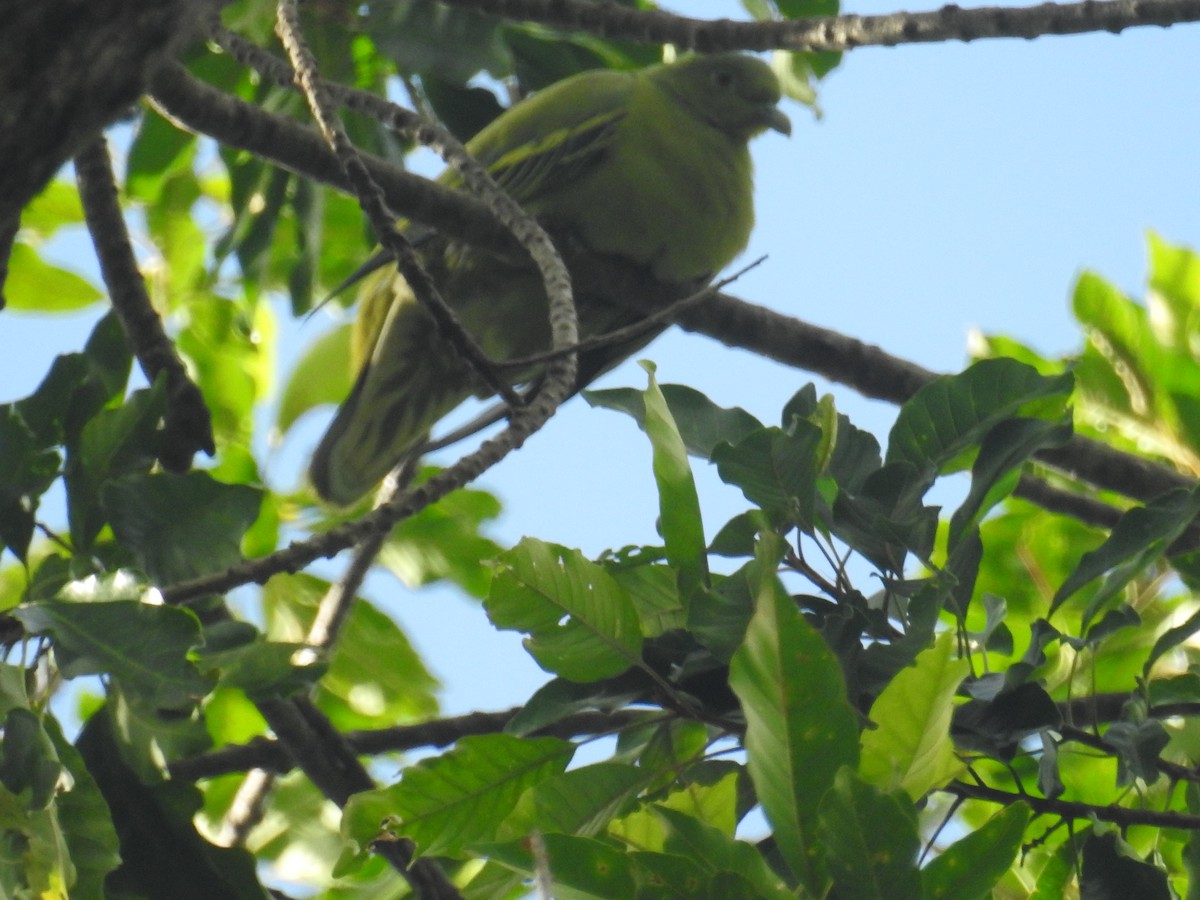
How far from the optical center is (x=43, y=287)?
10.8 feet

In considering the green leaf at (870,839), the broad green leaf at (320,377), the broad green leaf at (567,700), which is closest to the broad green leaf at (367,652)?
the broad green leaf at (320,377)

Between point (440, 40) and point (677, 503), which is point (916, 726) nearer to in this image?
point (677, 503)

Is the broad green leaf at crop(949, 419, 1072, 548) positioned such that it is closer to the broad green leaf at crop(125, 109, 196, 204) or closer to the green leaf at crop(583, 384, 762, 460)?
the green leaf at crop(583, 384, 762, 460)

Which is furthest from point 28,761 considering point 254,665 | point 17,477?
point 17,477

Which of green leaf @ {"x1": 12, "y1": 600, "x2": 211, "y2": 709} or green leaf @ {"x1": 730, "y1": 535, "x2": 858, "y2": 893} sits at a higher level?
green leaf @ {"x1": 12, "y1": 600, "x2": 211, "y2": 709}

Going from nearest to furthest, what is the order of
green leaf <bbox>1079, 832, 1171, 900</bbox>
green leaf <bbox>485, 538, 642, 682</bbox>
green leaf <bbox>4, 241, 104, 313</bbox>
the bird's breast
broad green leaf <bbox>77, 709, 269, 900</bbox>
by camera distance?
green leaf <bbox>1079, 832, 1171, 900</bbox>, green leaf <bbox>485, 538, 642, 682</bbox>, broad green leaf <bbox>77, 709, 269, 900</bbox>, green leaf <bbox>4, 241, 104, 313</bbox>, the bird's breast

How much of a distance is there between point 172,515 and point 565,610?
0.65 m

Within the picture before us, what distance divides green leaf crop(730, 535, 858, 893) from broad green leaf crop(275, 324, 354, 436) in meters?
2.36

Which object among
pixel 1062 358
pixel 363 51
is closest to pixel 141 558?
pixel 363 51

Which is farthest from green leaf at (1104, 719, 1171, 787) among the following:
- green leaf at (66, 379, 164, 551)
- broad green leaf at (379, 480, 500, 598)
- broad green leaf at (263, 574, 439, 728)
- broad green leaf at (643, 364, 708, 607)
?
broad green leaf at (263, 574, 439, 728)

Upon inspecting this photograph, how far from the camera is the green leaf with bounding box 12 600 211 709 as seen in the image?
1.48 m

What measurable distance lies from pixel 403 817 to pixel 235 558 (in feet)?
1.57

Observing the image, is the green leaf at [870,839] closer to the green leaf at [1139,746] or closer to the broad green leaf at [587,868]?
the broad green leaf at [587,868]

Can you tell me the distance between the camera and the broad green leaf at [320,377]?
348 cm
